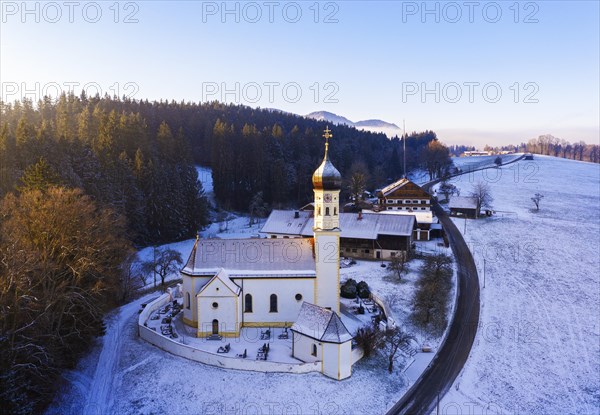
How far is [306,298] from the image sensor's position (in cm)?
3216

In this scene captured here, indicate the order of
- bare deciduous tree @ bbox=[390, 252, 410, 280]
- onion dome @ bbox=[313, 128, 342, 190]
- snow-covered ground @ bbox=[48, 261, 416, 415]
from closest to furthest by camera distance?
snow-covered ground @ bbox=[48, 261, 416, 415] → onion dome @ bbox=[313, 128, 342, 190] → bare deciduous tree @ bbox=[390, 252, 410, 280]

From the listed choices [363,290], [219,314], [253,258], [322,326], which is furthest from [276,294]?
[363,290]

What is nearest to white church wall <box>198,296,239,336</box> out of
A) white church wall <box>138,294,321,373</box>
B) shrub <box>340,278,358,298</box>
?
white church wall <box>138,294,321,373</box>

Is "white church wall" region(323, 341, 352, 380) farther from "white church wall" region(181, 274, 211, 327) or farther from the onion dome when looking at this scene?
the onion dome

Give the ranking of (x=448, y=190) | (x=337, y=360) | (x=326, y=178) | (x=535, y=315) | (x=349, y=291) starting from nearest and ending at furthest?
1. (x=337, y=360)
2. (x=326, y=178)
3. (x=535, y=315)
4. (x=349, y=291)
5. (x=448, y=190)

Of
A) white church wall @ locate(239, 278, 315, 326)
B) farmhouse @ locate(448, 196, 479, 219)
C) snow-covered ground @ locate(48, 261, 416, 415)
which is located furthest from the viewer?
farmhouse @ locate(448, 196, 479, 219)

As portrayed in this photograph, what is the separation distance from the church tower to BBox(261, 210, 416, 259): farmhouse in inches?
705

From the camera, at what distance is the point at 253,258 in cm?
3275

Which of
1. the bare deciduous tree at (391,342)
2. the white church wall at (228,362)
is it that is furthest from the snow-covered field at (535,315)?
the white church wall at (228,362)

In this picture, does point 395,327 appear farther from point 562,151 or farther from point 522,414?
point 562,151

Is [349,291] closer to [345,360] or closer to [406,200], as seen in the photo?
[345,360]

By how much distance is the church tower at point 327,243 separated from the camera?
31.7m

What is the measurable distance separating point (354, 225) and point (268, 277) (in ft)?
78.0

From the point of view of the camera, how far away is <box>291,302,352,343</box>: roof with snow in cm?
2670
